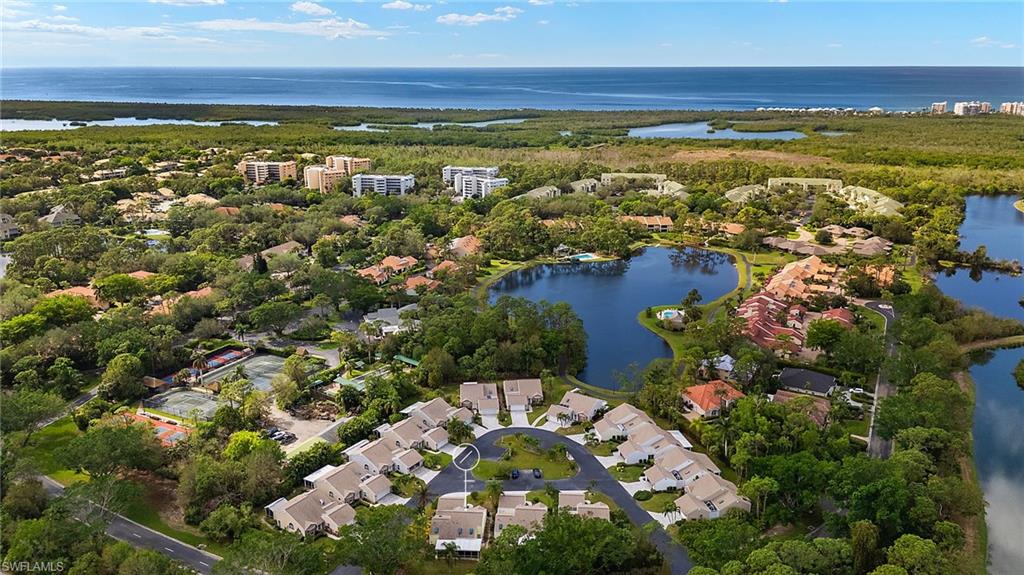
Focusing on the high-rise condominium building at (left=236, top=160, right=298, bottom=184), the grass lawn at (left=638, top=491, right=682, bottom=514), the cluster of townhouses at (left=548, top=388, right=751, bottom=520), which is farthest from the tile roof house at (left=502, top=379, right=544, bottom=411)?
the high-rise condominium building at (left=236, top=160, right=298, bottom=184)

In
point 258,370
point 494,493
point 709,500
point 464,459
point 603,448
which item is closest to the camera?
point 709,500

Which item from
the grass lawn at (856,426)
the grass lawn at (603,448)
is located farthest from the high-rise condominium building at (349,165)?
the grass lawn at (856,426)

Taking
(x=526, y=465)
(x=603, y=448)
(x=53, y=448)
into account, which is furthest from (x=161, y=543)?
(x=603, y=448)

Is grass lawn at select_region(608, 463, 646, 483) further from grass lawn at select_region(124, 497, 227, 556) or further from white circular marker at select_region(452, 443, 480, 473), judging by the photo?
grass lawn at select_region(124, 497, 227, 556)

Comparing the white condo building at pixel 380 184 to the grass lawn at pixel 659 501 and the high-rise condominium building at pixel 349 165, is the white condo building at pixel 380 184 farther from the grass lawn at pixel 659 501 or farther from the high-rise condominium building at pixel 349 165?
the grass lawn at pixel 659 501

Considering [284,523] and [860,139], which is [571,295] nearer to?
[284,523]

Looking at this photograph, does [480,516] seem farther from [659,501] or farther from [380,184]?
[380,184]
